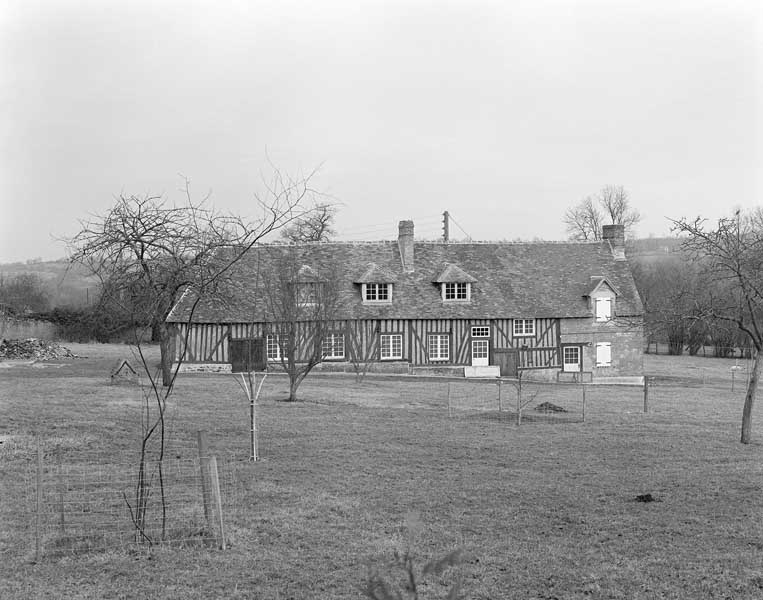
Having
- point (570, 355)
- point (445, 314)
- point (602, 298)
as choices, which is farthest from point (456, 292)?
point (602, 298)

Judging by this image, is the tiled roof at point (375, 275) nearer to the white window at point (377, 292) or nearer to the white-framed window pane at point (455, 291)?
the white window at point (377, 292)

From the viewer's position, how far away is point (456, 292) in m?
36.3

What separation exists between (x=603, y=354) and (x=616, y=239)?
687 cm

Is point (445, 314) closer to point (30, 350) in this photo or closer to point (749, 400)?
point (30, 350)

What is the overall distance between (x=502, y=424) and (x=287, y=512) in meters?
9.38

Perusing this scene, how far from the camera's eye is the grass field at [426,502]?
741cm

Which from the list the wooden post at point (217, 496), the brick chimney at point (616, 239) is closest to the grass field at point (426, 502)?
the wooden post at point (217, 496)

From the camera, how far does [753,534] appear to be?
8.96m

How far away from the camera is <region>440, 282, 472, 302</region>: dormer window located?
118 feet

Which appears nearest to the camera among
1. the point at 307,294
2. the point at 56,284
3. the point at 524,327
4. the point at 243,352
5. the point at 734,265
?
the point at 734,265

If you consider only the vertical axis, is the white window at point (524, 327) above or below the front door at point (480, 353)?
above

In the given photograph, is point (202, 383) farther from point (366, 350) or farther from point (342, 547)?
point (342, 547)

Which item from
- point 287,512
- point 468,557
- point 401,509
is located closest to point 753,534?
point 468,557

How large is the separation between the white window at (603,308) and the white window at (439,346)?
287 inches
